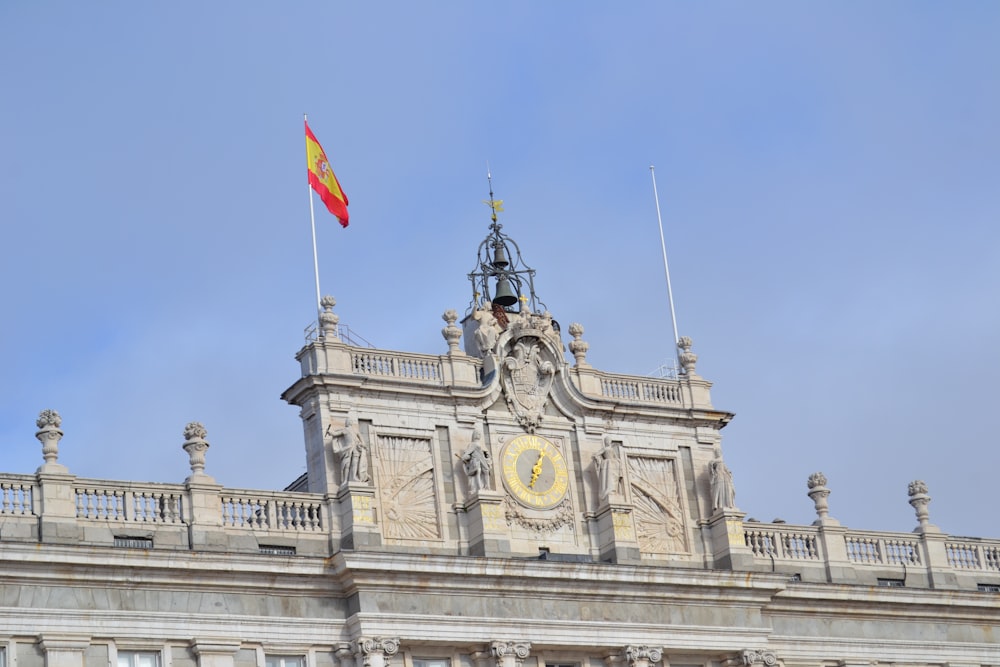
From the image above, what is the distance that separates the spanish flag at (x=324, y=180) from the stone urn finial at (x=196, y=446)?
7.54m

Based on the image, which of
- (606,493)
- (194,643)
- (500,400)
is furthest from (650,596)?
(194,643)

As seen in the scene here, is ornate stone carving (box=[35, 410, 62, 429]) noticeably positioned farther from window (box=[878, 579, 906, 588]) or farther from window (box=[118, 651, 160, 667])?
window (box=[878, 579, 906, 588])

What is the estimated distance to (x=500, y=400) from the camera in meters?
51.2

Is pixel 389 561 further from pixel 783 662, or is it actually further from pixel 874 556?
pixel 874 556

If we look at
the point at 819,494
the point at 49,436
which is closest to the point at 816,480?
the point at 819,494

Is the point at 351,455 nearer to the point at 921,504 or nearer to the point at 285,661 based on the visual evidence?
the point at 285,661

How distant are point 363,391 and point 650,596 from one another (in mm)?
8186

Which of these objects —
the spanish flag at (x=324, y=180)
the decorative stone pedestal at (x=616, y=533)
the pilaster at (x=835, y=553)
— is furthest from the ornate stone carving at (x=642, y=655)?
the spanish flag at (x=324, y=180)

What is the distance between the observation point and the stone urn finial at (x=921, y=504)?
56.9 meters

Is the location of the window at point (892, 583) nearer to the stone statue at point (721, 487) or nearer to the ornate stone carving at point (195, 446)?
the stone statue at point (721, 487)

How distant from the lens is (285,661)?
46.7 m

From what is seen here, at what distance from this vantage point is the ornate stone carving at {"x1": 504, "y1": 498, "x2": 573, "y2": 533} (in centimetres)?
5028

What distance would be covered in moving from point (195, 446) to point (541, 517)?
846 cm

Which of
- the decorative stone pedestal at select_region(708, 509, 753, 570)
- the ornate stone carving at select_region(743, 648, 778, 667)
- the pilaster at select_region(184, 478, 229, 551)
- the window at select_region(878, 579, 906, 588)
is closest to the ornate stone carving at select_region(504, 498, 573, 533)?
the decorative stone pedestal at select_region(708, 509, 753, 570)
